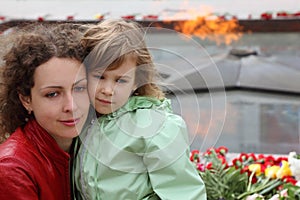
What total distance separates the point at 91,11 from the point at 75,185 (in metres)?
8.60

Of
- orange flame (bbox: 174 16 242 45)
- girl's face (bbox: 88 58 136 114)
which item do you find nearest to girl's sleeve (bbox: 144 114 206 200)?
girl's face (bbox: 88 58 136 114)

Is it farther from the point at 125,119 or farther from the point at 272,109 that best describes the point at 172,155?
the point at 272,109

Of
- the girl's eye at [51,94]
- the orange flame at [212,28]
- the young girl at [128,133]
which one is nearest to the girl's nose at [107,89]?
the young girl at [128,133]

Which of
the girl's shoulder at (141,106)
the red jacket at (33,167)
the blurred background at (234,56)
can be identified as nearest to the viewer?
the red jacket at (33,167)

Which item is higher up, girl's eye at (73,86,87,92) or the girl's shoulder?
girl's eye at (73,86,87,92)

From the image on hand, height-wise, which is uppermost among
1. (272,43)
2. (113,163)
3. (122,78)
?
(122,78)

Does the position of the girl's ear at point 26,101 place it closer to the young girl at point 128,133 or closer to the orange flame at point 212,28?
the young girl at point 128,133

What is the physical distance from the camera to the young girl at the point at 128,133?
4.85ft

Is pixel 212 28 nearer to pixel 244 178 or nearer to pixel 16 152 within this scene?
pixel 244 178

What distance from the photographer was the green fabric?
150 centimetres

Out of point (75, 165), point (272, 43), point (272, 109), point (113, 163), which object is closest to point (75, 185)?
point (75, 165)

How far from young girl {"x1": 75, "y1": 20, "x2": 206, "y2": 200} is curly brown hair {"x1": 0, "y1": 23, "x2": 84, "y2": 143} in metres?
0.06

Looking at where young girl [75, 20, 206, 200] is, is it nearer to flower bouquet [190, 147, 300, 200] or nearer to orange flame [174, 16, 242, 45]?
flower bouquet [190, 147, 300, 200]

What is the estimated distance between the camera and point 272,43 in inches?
320
